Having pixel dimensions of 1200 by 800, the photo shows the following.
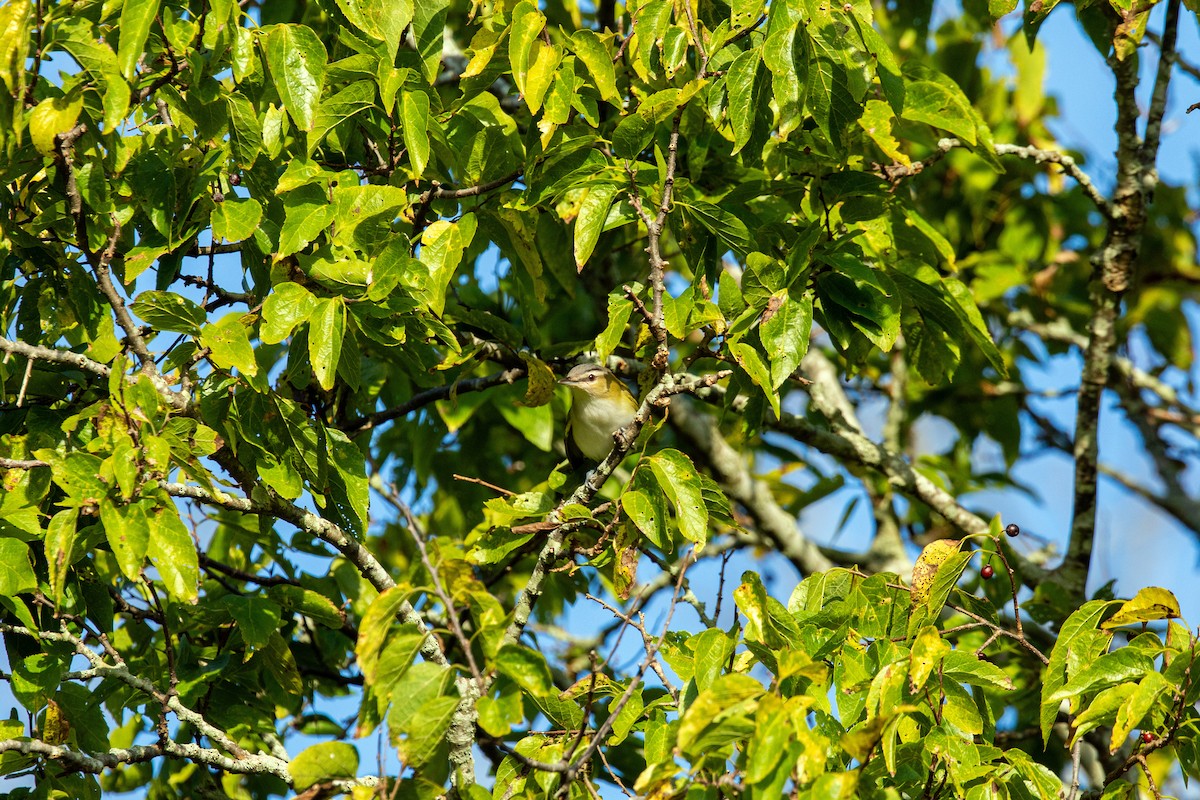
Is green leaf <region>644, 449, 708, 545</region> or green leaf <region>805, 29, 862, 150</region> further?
green leaf <region>805, 29, 862, 150</region>

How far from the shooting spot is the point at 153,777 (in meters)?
4.63

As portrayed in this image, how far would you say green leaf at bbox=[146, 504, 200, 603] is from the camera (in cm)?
266

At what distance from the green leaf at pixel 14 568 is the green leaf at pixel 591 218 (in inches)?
68.0

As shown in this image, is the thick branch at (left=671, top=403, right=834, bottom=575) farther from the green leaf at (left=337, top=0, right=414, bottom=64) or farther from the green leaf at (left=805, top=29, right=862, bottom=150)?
the green leaf at (left=337, top=0, right=414, bottom=64)

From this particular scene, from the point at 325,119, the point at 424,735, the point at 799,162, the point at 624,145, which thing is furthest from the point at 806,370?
the point at 424,735

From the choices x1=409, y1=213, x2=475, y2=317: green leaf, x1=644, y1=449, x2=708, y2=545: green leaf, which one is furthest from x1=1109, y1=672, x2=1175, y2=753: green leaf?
x1=409, y1=213, x2=475, y2=317: green leaf

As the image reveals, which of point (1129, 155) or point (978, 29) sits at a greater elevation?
point (978, 29)

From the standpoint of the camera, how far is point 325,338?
2.96 meters

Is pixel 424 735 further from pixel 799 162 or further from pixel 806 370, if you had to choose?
pixel 806 370

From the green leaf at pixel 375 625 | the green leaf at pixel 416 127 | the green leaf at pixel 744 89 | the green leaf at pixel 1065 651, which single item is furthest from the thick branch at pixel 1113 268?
the green leaf at pixel 375 625

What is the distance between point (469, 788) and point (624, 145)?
1.90 metres

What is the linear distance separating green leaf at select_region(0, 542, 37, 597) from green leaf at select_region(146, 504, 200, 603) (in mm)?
578

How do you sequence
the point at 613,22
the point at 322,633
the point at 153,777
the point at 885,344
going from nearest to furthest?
the point at 885,344 → the point at 153,777 → the point at 322,633 → the point at 613,22

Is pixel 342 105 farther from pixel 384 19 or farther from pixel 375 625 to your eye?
pixel 375 625
